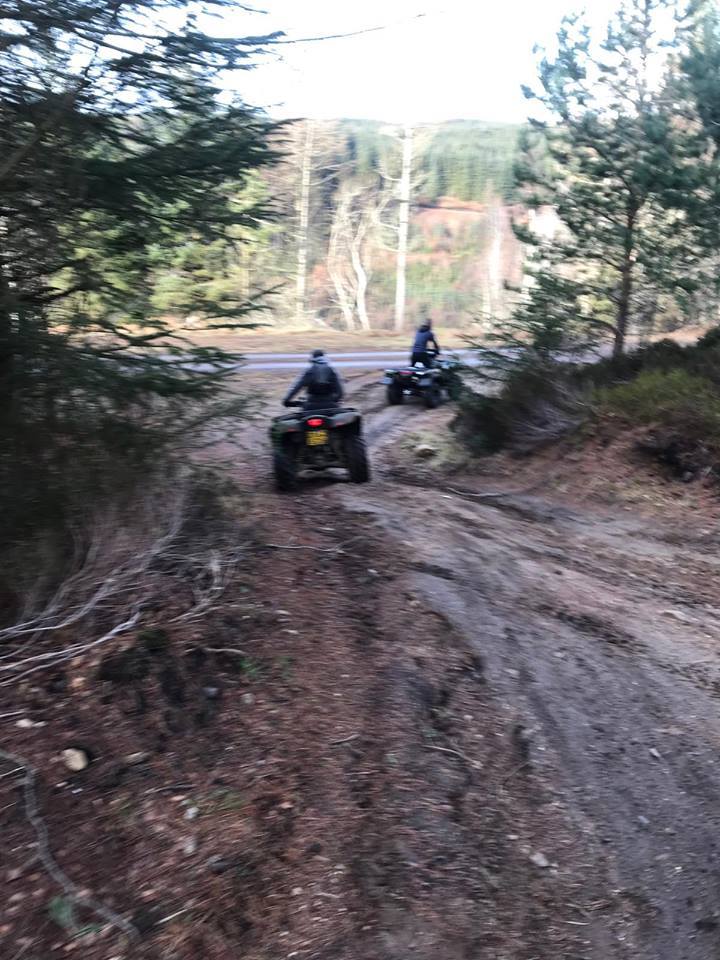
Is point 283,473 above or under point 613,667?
above

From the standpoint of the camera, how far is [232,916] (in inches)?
127

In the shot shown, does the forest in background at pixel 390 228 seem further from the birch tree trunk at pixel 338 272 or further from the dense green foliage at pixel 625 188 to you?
the dense green foliage at pixel 625 188

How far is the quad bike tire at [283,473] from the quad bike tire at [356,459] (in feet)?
2.77

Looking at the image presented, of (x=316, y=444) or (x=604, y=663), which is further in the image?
(x=316, y=444)

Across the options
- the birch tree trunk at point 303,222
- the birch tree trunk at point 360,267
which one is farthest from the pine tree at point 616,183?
the birch tree trunk at point 360,267

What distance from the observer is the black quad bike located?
9.16 meters

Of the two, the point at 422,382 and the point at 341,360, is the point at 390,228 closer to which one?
the point at 341,360

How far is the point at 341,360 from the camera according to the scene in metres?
24.8

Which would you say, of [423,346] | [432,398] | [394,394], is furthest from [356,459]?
[423,346]

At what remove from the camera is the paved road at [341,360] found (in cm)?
2257

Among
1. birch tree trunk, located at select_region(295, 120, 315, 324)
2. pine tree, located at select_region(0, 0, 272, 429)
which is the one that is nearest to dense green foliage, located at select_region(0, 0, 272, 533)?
pine tree, located at select_region(0, 0, 272, 429)

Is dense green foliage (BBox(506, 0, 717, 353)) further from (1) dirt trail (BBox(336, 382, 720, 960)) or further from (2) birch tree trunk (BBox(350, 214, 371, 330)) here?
(2) birch tree trunk (BBox(350, 214, 371, 330))

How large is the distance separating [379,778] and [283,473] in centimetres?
536

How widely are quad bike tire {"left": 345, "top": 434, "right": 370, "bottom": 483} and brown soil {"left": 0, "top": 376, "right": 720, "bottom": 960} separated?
3.15 m
